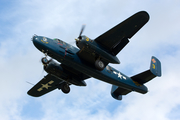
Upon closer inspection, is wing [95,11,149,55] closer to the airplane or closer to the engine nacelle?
the airplane

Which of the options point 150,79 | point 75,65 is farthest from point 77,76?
point 150,79

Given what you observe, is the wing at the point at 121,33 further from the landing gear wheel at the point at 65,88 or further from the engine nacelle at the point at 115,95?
the landing gear wheel at the point at 65,88

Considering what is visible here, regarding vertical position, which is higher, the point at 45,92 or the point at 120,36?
the point at 120,36

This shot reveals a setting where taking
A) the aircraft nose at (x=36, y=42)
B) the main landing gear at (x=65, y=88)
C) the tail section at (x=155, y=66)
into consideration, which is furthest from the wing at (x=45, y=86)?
the tail section at (x=155, y=66)

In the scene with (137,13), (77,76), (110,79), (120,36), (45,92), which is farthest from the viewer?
(45,92)

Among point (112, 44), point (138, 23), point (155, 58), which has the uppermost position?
point (138, 23)

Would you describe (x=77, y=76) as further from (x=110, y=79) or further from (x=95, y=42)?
(x=95, y=42)

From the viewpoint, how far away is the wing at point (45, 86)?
23.5m

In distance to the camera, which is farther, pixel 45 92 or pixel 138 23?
pixel 45 92

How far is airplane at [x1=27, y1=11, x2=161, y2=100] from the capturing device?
59.8 ft

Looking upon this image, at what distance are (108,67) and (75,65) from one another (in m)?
3.39

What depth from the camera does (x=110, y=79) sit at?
810 inches

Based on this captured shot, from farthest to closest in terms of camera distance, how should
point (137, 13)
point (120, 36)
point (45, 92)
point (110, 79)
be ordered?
1. point (45, 92)
2. point (110, 79)
3. point (120, 36)
4. point (137, 13)

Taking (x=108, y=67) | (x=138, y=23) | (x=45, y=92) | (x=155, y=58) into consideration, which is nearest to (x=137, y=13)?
(x=138, y=23)
